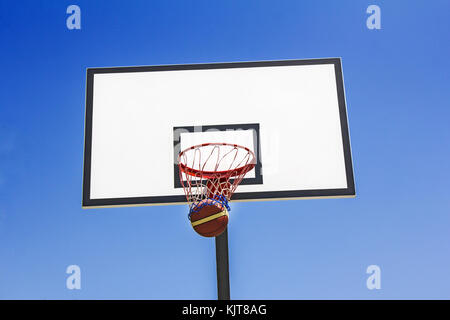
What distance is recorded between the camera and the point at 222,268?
2918mm

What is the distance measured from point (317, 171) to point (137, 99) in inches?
59.1

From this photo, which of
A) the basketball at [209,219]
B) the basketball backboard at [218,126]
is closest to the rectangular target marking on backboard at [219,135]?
the basketball backboard at [218,126]

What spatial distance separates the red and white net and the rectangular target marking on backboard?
0.19 m

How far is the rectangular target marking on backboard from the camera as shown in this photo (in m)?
3.05

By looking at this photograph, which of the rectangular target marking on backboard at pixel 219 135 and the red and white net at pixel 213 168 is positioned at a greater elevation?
the rectangular target marking on backboard at pixel 219 135

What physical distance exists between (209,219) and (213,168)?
432 millimetres

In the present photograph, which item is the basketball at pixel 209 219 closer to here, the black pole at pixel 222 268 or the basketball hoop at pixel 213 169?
the basketball hoop at pixel 213 169

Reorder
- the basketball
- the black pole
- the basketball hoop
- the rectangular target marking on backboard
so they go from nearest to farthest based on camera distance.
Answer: the basketball < the basketball hoop < the black pole < the rectangular target marking on backboard

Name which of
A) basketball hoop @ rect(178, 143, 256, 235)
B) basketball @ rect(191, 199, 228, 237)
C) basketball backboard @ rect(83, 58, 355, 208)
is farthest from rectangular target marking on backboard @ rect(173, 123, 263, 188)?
basketball @ rect(191, 199, 228, 237)

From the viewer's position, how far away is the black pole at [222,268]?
9.40ft

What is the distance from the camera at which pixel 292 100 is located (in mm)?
3201

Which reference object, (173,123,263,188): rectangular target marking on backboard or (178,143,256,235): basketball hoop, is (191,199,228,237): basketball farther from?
(173,123,263,188): rectangular target marking on backboard
